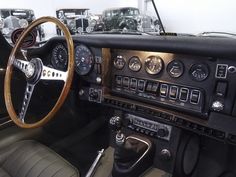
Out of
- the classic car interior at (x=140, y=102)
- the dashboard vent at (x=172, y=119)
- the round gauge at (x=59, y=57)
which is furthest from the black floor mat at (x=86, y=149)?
the round gauge at (x=59, y=57)

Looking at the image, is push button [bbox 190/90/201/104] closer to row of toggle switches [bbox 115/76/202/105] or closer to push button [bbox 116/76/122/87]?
row of toggle switches [bbox 115/76/202/105]

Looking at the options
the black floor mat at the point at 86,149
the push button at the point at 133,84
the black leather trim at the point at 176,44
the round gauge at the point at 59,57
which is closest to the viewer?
the black leather trim at the point at 176,44

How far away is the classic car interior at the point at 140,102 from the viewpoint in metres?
0.96

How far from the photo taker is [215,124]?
948 mm

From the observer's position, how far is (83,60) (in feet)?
4.53

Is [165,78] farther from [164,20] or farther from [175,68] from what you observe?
[164,20]

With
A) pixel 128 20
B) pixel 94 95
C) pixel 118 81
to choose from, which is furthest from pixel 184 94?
pixel 128 20

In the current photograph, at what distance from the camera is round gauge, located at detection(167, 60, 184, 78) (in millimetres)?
1048

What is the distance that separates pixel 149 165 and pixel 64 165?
44 centimetres

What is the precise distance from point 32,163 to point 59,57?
2.27ft

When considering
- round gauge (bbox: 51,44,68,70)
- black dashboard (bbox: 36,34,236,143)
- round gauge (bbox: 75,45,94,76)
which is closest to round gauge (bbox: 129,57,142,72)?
black dashboard (bbox: 36,34,236,143)

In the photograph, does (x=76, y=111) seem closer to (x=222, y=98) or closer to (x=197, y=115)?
(x=197, y=115)

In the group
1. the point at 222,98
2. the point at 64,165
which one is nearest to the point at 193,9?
the point at 222,98

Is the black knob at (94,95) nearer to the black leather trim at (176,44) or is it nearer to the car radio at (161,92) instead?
the car radio at (161,92)
